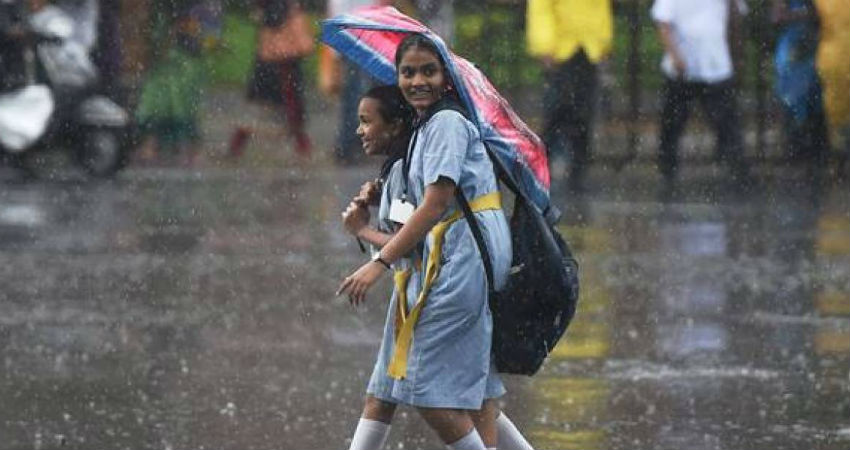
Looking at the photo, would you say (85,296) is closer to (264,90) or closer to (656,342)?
(656,342)

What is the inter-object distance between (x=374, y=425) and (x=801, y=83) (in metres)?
12.4

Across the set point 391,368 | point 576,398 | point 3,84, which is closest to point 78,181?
point 3,84

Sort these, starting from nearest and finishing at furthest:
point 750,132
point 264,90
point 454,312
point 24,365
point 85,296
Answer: point 454,312
point 24,365
point 85,296
point 750,132
point 264,90

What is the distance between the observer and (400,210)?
6.55 m

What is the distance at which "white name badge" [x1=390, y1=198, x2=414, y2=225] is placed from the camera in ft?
21.4

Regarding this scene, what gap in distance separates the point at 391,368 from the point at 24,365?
3641 mm

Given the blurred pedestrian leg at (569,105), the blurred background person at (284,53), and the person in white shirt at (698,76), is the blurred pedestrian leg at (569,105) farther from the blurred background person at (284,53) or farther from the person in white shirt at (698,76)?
the blurred background person at (284,53)

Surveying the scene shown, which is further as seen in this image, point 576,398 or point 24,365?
point 24,365

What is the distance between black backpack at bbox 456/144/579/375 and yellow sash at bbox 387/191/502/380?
0.17 feet

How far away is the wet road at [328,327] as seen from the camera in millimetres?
8578

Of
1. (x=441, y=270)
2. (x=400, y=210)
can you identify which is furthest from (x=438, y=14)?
(x=441, y=270)

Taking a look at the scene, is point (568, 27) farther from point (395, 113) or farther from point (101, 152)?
point (395, 113)

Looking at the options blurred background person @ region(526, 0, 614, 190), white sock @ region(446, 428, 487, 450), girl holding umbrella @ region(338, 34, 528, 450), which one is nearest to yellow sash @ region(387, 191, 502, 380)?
girl holding umbrella @ region(338, 34, 528, 450)

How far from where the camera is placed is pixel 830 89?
18453mm
